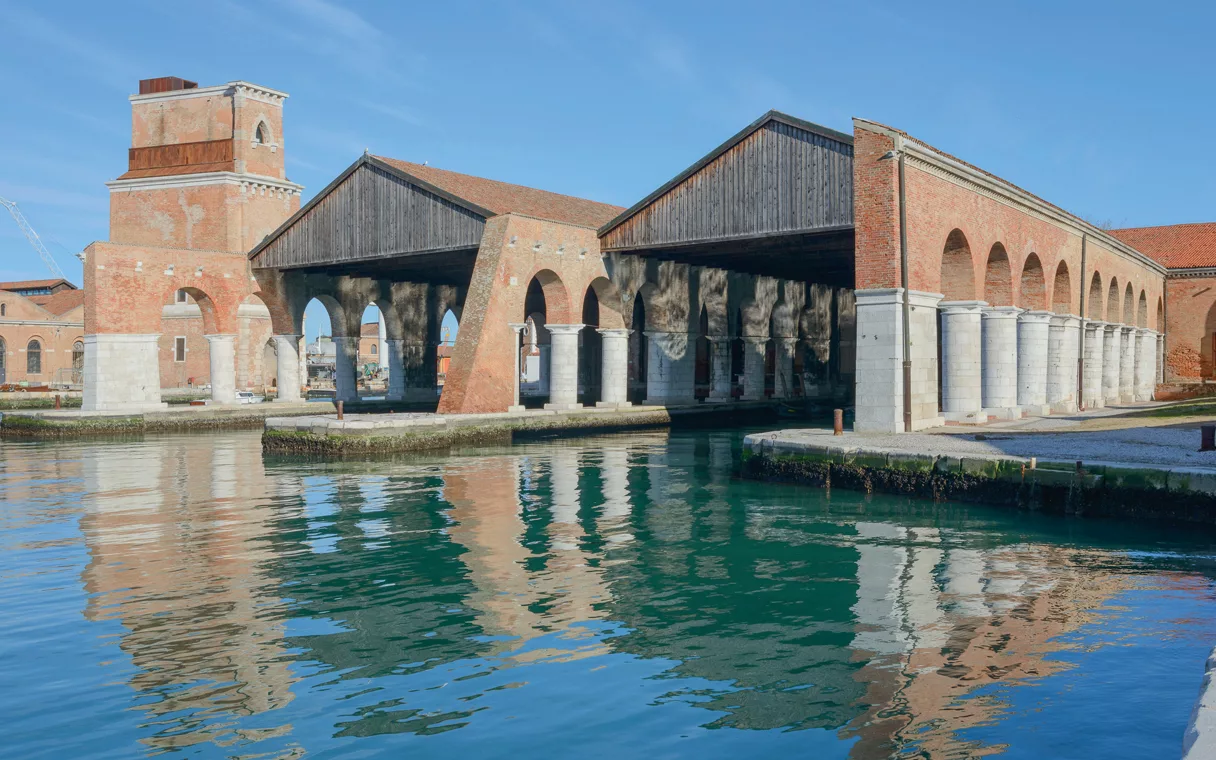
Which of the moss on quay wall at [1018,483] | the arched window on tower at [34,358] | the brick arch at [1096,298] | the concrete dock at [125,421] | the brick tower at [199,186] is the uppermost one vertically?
the brick tower at [199,186]

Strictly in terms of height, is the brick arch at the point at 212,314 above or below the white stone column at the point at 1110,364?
above

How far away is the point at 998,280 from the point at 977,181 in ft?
10.8

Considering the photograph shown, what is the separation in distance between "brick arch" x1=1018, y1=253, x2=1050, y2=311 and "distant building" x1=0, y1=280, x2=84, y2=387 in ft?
190

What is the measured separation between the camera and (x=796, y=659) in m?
8.42

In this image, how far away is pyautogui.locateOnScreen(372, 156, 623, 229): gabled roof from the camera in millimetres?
32781

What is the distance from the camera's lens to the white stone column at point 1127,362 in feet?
131

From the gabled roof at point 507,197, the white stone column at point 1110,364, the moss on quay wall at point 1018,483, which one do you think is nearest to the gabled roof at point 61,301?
the gabled roof at point 507,197

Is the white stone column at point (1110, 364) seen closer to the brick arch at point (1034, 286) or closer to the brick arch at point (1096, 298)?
the brick arch at point (1096, 298)

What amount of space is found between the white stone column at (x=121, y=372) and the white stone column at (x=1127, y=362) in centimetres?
3562

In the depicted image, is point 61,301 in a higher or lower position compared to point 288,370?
higher

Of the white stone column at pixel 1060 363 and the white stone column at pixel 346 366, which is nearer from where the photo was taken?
the white stone column at pixel 1060 363

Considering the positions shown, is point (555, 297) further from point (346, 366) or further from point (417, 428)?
point (346, 366)

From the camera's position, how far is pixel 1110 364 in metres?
38.0

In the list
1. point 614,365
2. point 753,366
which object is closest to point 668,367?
point 614,365
